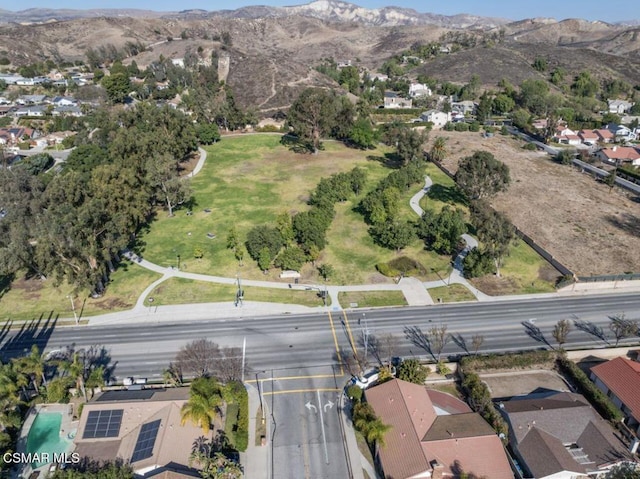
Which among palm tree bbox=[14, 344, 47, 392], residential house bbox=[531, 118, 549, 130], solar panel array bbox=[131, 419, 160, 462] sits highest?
palm tree bbox=[14, 344, 47, 392]

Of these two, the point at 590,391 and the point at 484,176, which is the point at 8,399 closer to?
the point at 590,391

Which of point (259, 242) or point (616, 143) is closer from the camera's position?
point (259, 242)

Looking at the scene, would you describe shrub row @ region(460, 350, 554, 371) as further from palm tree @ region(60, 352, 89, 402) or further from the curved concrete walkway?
palm tree @ region(60, 352, 89, 402)

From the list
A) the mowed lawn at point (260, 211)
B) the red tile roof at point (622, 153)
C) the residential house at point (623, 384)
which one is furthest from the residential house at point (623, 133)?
the residential house at point (623, 384)

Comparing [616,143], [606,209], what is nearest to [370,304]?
[606,209]

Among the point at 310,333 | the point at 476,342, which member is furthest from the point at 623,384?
the point at 310,333

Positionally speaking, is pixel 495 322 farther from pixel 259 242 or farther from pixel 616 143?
pixel 616 143

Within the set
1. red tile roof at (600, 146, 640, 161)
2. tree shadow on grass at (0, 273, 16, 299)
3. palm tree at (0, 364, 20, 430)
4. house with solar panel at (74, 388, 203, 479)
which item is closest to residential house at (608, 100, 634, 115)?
red tile roof at (600, 146, 640, 161)

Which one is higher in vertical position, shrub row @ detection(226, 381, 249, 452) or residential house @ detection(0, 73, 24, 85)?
shrub row @ detection(226, 381, 249, 452)
